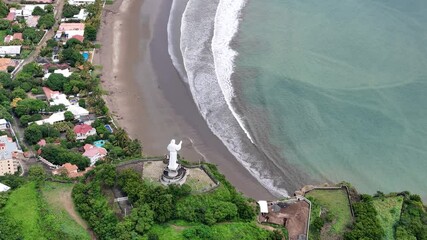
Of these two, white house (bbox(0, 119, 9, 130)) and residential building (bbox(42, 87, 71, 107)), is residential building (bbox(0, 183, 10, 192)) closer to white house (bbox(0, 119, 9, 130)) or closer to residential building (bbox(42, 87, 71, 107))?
white house (bbox(0, 119, 9, 130))

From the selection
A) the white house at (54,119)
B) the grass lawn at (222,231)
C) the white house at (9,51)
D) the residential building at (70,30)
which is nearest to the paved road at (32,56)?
the residential building at (70,30)

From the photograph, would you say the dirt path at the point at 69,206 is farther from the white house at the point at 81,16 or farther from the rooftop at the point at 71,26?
the white house at the point at 81,16

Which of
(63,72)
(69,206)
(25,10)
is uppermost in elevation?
(25,10)

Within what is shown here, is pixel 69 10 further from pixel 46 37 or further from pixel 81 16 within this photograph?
pixel 46 37

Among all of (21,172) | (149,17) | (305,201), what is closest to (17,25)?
(149,17)

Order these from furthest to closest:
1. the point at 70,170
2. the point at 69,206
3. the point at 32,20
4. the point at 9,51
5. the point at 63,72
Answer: the point at 32,20, the point at 9,51, the point at 63,72, the point at 70,170, the point at 69,206

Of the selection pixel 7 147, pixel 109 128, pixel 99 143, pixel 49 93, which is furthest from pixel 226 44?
pixel 7 147

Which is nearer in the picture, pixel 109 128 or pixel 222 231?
pixel 222 231

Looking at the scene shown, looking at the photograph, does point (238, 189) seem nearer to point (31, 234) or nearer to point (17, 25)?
point (31, 234)
